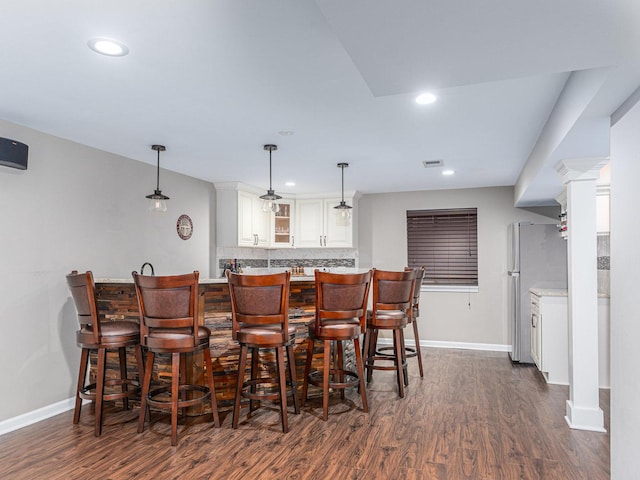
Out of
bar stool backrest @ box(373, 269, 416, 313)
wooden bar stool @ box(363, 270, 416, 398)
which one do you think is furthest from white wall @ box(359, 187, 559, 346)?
bar stool backrest @ box(373, 269, 416, 313)

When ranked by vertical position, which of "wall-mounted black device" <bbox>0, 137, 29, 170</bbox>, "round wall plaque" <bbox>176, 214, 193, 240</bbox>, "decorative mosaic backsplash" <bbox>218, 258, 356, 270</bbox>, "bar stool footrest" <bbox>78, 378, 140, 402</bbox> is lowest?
"bar stool footrest" <bbox>78, 378, 140, 402</bbox>

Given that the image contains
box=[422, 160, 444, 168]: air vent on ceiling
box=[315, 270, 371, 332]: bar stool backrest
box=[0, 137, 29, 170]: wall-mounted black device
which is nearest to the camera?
box=[0, 137, 29, 170]: wall-mounted black device

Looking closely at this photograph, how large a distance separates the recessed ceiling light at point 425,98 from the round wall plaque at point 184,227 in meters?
3.39

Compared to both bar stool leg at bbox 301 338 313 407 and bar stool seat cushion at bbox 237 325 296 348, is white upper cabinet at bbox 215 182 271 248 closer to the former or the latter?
bar stool leg at bbox 301 338 313 407

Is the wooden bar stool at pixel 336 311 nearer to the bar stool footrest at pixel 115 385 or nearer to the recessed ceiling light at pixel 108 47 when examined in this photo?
the bar stool footrest at pixel 115 385

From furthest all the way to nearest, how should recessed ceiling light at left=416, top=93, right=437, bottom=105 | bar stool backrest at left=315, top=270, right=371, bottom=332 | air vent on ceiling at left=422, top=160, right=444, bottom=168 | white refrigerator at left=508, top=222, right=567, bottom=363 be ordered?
1. white refrigerator at left=508, top=222, right=567, bottom=363
2. air vent on ceiling at left=422, top=160, right=444, bottom=168
3. bar stool backrest at left=315, top=270, right=371, bottom=332
4. recessed ceiling light at left=416, top=93, right=437, bottom=105

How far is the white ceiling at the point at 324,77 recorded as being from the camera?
1490mm

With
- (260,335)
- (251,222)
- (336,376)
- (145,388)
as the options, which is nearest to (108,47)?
(260,335)

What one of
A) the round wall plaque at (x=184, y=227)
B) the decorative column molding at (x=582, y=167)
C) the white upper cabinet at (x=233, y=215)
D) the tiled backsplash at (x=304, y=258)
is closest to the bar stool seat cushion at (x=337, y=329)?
the decorative column molding at (x=582, y=167)

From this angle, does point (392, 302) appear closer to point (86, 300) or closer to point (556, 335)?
point (556, 335)

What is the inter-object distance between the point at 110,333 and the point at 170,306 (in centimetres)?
59

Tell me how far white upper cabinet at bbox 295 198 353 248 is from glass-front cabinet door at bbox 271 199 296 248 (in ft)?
0.31

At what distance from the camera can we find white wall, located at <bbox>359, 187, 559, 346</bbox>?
6.36m

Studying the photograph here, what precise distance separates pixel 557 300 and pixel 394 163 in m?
2.16
